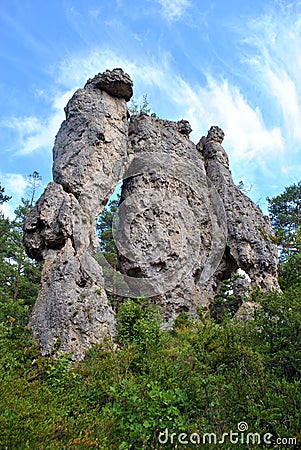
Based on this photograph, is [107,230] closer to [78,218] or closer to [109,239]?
[109,239]

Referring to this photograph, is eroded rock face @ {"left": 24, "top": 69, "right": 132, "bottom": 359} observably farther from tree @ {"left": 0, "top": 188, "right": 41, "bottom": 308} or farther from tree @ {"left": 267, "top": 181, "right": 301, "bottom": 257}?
tree @ {"left": 267, "top": 181, "right": 301, "bottom": 257}

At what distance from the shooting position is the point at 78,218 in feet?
37.3

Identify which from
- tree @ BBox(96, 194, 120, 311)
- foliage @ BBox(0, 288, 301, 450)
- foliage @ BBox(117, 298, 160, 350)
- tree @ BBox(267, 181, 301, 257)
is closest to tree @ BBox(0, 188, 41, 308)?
tree @ BBox(96, 194, 120, 311)

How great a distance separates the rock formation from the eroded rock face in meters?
0.03

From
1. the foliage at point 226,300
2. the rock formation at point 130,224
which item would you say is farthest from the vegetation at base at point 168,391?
the foliage at point 226,300

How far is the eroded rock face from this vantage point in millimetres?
9219

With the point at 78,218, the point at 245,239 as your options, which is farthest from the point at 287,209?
the point at 78,218

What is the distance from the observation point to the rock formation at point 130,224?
9805mm

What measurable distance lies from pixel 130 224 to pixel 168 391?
30.6ft

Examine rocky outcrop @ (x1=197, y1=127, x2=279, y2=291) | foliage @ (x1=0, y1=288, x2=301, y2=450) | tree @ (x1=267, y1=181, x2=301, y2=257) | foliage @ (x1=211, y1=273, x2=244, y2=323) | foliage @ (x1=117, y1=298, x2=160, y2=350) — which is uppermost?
tree @ (x1=267, y1=181, x2=301, y2=257)

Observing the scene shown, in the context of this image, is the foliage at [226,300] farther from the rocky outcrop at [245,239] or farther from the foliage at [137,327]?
the foliage at [137,327]

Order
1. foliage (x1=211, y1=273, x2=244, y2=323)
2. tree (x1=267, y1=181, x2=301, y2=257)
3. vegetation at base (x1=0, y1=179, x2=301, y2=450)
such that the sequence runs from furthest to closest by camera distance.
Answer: tree (x1=267, y1=181, x2=301, y2=257), foliage (x1=211, y1=273, x2=244, y2=323), vegetation at base (x1=0, y1=179, x2=301, y2=450)

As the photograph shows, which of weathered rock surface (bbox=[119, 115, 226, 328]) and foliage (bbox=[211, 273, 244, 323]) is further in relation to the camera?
foliage (bbox=[211, 273, 244, 323])

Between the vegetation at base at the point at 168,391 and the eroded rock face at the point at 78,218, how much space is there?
1170 mm
